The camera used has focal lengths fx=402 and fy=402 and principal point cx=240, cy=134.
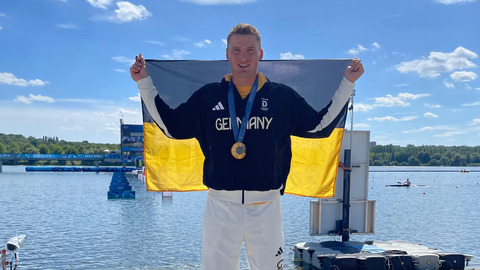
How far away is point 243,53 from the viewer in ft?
11.3

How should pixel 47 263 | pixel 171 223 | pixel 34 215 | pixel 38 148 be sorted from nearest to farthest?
pixel 47 263 → pixel 171 223 → pixel 34 215 → pixel 38 148

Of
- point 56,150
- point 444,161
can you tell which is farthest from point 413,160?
point 56,150

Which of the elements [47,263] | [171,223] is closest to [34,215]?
[171,223]

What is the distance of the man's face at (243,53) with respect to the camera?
11.2ft

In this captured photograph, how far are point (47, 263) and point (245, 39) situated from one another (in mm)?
14767

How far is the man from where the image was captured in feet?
10.9

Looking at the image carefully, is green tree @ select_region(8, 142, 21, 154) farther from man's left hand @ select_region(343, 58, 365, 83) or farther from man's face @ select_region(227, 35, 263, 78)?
man's left hand @ select_region(343, 58, 365, 83)

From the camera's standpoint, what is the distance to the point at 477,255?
59.1 ft

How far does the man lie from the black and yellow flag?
1516mm

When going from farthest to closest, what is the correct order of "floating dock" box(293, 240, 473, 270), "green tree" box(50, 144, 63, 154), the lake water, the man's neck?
"green tree" box(50, 144, 63, 154) < the lake water < "floating dock" box(293, 240, 473, 270) < the man's neck

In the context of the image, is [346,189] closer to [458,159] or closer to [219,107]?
[219,107]

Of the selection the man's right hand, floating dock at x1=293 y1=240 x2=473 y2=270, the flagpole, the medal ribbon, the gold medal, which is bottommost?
floating dock at x1=293 y1=240 x2=473 y2=270

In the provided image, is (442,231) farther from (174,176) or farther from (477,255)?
(174,176)

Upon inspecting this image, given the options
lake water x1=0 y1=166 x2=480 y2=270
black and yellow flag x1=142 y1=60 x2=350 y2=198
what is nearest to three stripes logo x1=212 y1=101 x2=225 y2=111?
black and yellow flag x1=142 y1=60 x2=350 y2=198
